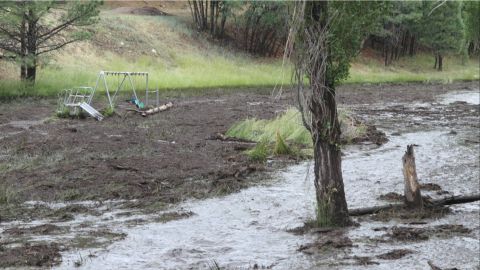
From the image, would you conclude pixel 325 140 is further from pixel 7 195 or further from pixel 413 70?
pixel 413 70

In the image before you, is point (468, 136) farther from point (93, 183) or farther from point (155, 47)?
point (155, 47)

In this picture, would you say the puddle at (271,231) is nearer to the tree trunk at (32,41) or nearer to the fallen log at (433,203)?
the fallen log at (433,203)

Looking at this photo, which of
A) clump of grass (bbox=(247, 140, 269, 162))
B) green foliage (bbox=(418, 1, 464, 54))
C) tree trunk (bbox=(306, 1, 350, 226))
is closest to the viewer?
tree trunk (bbox=(306, 1, 350, 226))

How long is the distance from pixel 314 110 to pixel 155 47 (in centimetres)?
3379

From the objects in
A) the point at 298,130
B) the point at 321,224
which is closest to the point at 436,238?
the point at 321,224

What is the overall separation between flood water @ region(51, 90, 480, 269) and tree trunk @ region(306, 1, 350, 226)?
0.37m

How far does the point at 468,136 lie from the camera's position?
868 inches

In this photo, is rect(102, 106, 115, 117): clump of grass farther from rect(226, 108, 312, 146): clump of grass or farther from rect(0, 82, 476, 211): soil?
rect(226, 108, 312, 146): clump of grass

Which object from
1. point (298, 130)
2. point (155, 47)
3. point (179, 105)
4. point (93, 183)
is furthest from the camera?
point (155, 47)

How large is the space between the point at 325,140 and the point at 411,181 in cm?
200

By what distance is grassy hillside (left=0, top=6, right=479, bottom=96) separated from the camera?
32.4 metres

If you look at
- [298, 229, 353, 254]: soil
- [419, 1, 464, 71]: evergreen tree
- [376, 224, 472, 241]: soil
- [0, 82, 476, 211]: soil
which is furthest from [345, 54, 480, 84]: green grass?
[298, 229, 353, 254]: soil

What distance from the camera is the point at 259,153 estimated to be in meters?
17.3

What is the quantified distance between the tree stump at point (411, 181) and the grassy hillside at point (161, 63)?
59.2ft
